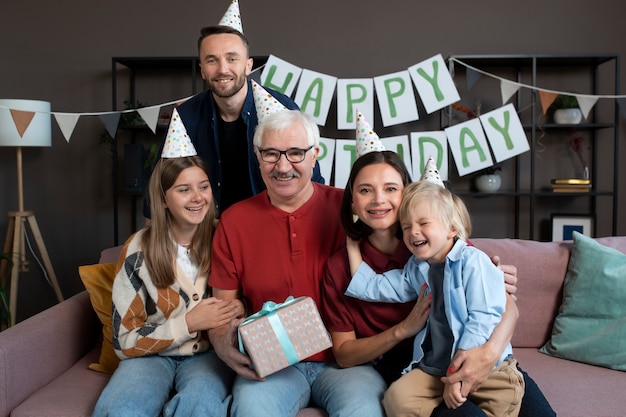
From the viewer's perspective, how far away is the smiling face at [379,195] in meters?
1.71

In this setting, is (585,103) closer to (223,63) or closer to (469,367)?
(223,63)

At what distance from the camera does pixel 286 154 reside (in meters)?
1.82

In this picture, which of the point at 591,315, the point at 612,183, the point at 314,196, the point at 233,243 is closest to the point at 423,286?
the point at 314,196

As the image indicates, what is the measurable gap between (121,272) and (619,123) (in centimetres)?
372

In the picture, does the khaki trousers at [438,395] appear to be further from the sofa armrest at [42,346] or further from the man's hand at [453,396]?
the sofa armrest at [42,346]

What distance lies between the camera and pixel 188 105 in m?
2.63

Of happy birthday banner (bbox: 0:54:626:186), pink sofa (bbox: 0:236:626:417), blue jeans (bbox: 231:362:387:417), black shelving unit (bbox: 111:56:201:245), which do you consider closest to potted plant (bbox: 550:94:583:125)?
happy birthday banner (bbox: 0:54:626:186)

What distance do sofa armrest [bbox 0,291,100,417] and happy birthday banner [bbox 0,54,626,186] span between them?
206 cm

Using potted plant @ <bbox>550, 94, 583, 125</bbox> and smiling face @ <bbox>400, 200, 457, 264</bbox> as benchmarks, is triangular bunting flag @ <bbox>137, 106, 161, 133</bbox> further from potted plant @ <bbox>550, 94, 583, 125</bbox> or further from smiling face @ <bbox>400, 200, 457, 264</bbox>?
potted plant @ <bbox>550, 94, 583, 125</bbox>

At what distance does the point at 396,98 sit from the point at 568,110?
118 centimetres

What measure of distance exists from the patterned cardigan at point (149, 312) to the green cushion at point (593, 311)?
1.28 metres

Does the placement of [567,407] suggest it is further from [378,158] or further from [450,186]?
[450,186]

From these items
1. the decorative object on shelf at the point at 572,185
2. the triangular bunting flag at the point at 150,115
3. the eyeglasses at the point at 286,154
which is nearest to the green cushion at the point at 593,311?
the eyeglasses at the point at 286,154

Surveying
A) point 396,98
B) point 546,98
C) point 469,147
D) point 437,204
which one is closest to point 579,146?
point 546,98
